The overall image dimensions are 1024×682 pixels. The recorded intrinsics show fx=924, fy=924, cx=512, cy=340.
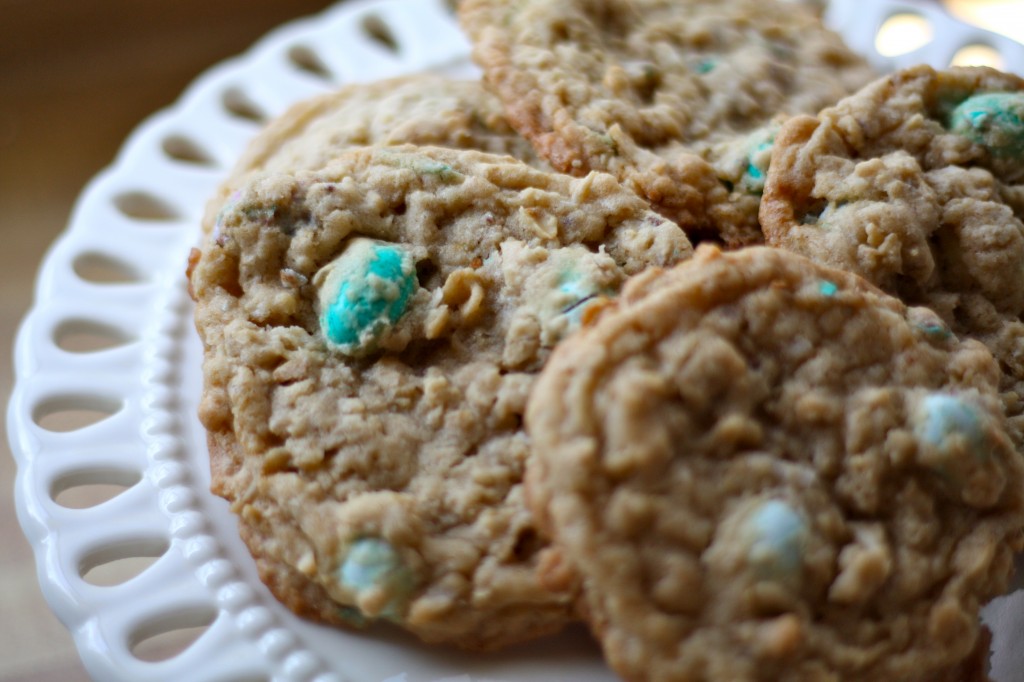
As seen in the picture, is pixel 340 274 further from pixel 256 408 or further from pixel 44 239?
pixel 44 239

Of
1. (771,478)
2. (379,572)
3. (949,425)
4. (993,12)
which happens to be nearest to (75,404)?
(379,572)

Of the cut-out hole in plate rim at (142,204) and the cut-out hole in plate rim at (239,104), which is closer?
the cut-out hole in plate rim at (142,204)

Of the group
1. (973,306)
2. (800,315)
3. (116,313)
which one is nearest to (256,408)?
(116,313)

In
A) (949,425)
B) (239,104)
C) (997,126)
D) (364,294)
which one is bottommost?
(949,425)

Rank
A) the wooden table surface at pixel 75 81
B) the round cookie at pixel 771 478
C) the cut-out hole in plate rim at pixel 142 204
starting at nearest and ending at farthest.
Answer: the round cookie at pixel 771 478
the cut-out hole in plate rim at pixel 142 204
the wooden table surface at pixel 75 81

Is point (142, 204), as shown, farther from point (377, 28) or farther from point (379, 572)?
point (379, 572)

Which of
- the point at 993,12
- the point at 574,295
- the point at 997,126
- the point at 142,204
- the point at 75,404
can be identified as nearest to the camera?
the point at 574,295

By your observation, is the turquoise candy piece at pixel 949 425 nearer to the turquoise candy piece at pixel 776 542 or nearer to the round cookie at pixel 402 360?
the turquoise candy piece at pixel 776 542

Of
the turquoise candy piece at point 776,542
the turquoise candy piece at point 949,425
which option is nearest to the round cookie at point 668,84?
the turquoise candy piece at point 949,425
